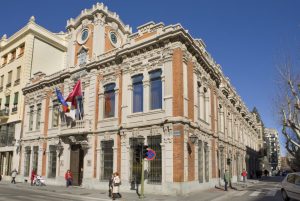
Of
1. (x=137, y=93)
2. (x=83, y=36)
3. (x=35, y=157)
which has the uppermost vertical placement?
(x=83, y=36)

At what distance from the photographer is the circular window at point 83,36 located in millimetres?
28127

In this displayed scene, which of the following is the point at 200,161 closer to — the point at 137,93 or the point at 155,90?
the point at 155,90

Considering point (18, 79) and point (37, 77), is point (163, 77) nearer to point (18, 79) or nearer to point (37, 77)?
point (37, 77)

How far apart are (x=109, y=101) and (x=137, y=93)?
2.84 m

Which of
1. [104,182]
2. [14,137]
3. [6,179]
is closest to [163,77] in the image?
[104,182]

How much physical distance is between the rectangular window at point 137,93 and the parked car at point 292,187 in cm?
996

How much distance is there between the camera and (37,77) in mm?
30234

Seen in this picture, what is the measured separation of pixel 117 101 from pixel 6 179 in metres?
17.7

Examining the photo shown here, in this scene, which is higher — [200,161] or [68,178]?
[200,161]

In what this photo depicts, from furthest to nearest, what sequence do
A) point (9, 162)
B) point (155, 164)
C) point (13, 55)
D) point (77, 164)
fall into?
1. point (13, 55)
2. point (9, 162)
3. point (77, 164)
4. point (155, 164)

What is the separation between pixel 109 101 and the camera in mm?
22406

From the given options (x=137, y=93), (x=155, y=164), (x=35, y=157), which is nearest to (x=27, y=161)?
(x=35, y=157)

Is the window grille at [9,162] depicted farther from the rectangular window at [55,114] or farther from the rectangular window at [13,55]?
the rectangular window at [13,55]

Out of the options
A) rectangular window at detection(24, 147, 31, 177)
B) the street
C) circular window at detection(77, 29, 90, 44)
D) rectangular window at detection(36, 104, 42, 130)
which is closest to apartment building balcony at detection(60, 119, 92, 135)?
the street
